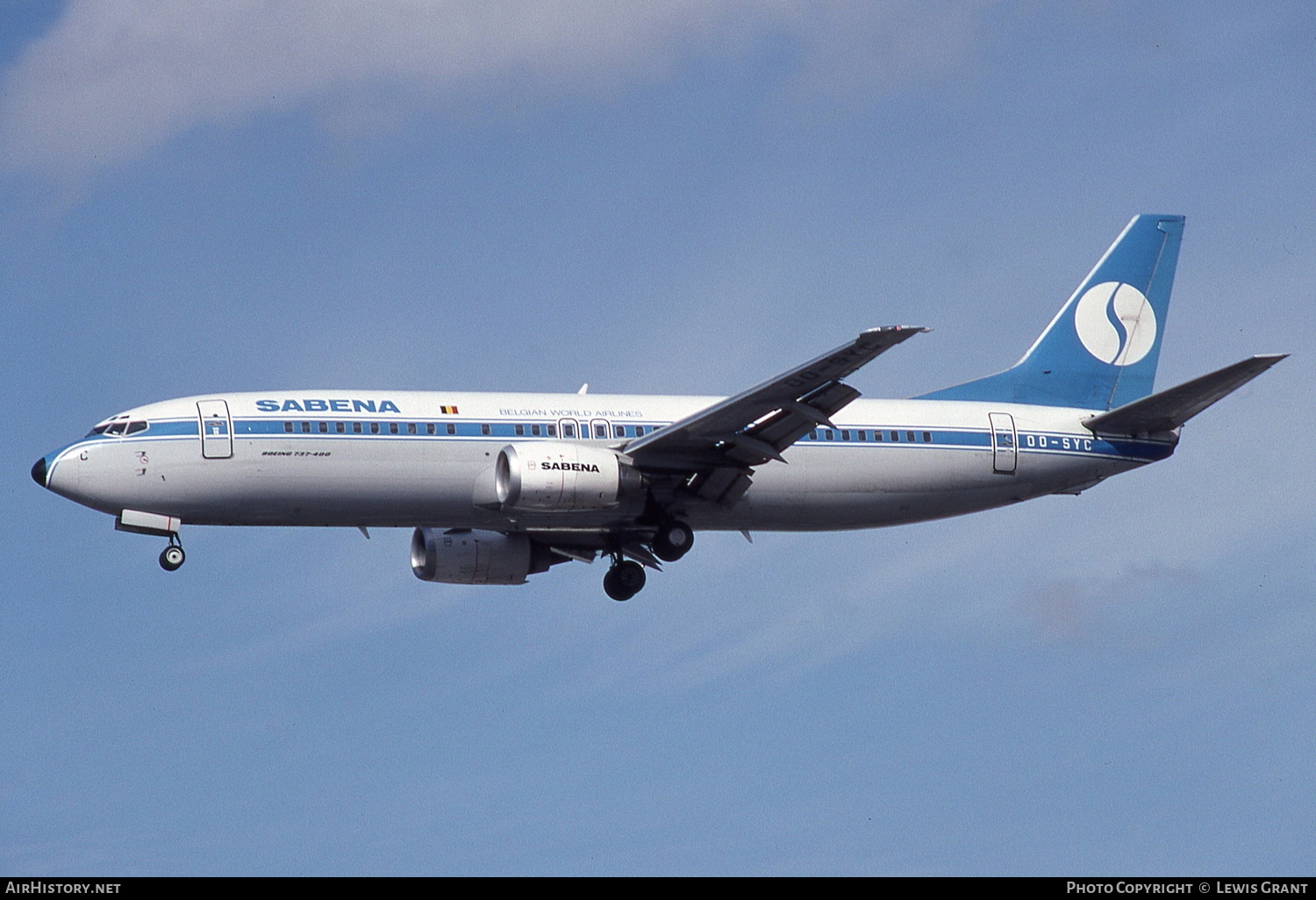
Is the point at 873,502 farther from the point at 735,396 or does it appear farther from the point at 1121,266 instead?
the point at 1121,266

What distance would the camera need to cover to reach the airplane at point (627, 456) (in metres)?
41.2

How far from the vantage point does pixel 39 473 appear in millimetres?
41469

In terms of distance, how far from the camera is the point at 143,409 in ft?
139

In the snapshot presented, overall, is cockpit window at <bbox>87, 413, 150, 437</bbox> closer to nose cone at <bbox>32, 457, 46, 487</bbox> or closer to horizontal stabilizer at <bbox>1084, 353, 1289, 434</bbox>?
nose cone at <bbox>32, 457, 46, 487</bbox>

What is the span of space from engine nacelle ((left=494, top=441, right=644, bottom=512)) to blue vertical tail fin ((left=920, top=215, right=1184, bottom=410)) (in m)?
10.4

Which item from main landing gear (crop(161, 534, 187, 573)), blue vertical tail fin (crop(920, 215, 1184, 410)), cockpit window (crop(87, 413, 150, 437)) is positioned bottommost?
main landing gear (crop(161, 534, 187, 573))

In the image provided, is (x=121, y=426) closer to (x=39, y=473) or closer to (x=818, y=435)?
(x=39, y=473)

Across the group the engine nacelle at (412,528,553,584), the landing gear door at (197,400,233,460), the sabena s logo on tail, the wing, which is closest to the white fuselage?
the landing gear door at (197,400,233,460)

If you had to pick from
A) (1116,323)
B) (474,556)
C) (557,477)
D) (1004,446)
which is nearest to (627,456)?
(557,477)

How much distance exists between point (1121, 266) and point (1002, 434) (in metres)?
8.41

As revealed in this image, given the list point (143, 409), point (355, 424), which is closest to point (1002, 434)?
point (355, 424)

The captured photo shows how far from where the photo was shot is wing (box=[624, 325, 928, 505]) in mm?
40531

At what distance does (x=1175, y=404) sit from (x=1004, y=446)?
14.2ft
